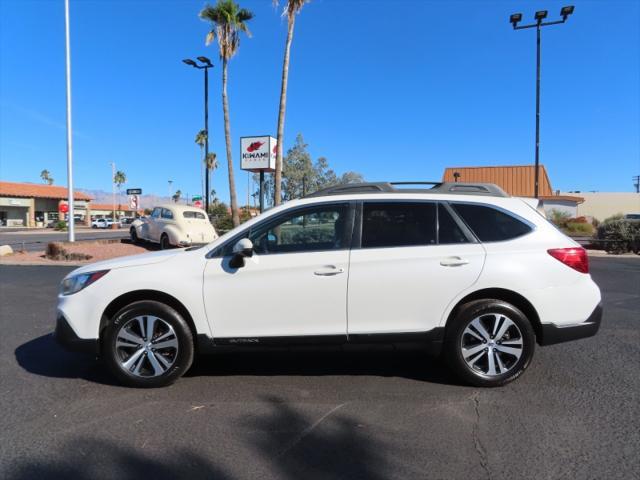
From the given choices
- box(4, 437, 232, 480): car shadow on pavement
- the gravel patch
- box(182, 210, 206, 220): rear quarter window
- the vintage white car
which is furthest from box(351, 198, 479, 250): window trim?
box(182, 210, 206, 220): rear quarter window

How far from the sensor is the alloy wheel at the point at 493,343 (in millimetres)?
4121

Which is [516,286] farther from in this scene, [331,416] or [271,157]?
[271,157]

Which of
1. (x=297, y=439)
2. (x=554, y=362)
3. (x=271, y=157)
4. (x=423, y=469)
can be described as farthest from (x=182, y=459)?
(x=271, y=157)

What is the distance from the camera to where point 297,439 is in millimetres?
3270

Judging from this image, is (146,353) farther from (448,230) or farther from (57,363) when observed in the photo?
(448,230)

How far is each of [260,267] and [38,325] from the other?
4448 millimetres

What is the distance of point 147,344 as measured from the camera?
4.14m

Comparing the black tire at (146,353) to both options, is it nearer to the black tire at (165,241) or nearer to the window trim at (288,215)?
the window trim at (288,215)

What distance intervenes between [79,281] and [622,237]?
2002 centimetres

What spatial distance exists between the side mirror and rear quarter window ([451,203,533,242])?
6.34ft

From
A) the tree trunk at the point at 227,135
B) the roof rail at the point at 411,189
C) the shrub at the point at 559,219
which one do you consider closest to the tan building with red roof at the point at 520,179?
the shrub at the point at 559,219

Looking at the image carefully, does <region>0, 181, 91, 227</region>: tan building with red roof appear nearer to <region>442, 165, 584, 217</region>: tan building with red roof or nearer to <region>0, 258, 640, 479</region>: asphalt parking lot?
<region>442, 165, 584, 217</region>: tan building with red roof

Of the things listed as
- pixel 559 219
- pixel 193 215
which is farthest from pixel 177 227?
pixel 559 219

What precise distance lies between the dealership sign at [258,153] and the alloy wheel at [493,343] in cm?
2013
